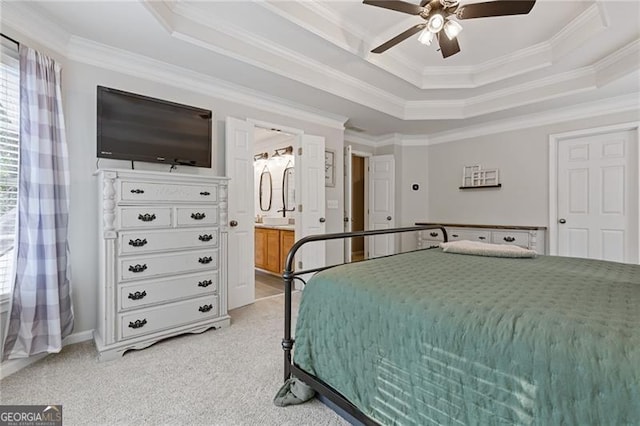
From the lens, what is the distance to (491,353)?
953 millimetres

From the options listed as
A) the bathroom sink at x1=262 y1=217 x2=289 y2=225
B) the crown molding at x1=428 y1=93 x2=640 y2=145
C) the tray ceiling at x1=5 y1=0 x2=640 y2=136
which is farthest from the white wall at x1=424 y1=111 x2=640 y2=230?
the bathroom sink at x1=262 y1=217 x2=289 y2=225

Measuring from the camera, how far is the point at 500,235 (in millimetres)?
4109

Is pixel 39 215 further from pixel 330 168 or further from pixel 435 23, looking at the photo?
pixel 330 168

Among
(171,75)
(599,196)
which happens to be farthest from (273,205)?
(599,196)

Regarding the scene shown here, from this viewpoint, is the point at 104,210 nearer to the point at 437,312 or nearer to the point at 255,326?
the point at 255,326

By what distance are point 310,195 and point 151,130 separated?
6.84 feet

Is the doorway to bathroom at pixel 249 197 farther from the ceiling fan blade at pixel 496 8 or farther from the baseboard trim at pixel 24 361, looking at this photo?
the ceiling fan blade at pixel 496 8

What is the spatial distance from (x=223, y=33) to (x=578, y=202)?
4.73m

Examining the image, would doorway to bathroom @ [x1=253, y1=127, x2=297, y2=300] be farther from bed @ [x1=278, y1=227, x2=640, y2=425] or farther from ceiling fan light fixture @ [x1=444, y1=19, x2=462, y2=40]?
bed @ [x1=278, y1=227, x2=640, y2=425]

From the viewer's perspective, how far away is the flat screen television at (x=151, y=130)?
7.88 ft

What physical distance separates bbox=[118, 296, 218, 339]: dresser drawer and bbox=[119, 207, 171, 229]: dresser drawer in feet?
2.23

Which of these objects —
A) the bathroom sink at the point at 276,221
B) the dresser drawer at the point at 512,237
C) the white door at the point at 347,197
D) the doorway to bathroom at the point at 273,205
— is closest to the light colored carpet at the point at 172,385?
the doorway to bathroom at the point at 273,205

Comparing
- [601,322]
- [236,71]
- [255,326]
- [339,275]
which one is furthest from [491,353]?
[236,71]

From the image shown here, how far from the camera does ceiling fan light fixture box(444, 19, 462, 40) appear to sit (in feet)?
7.00
